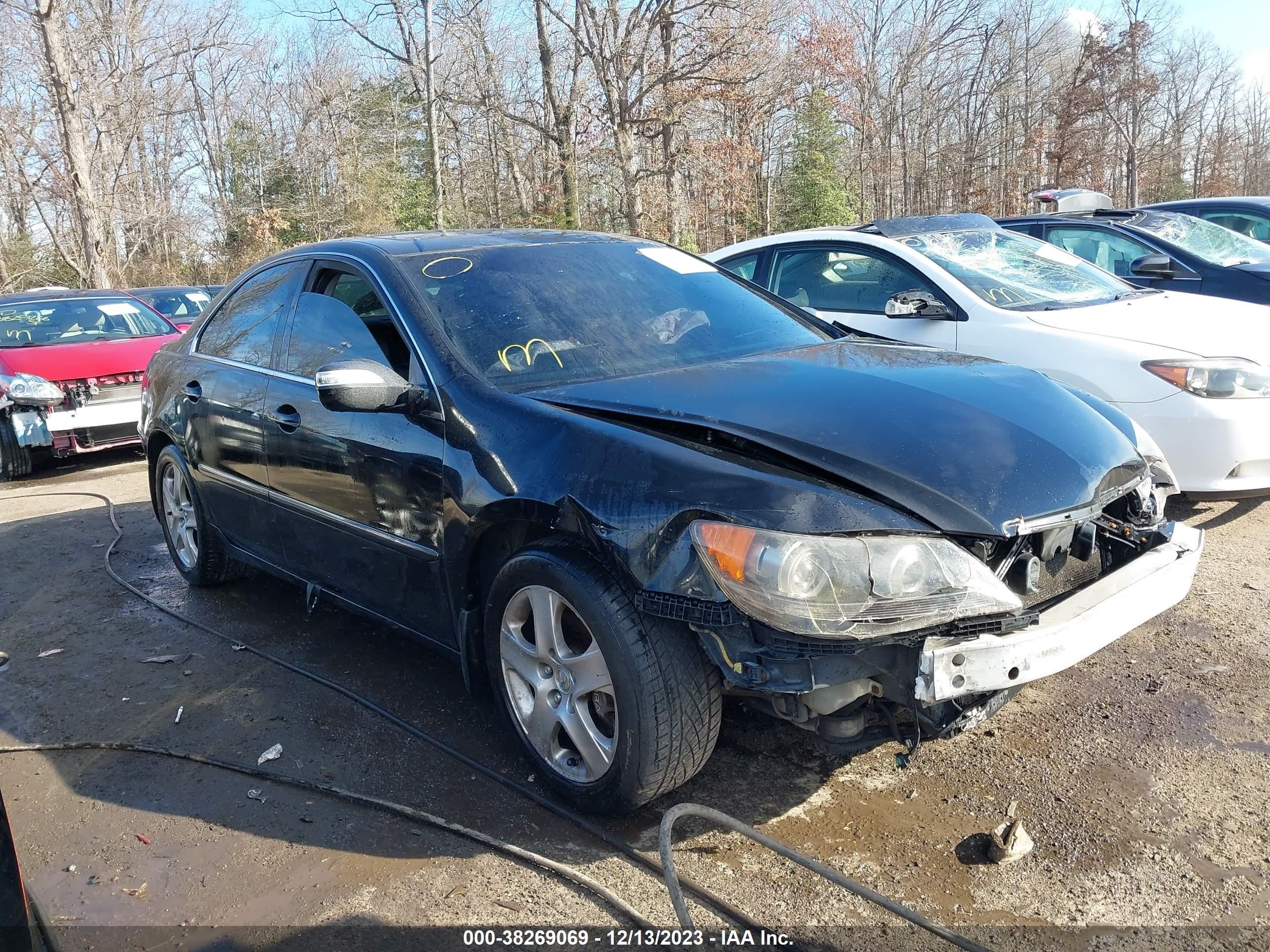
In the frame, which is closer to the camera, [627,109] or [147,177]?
[627,109]

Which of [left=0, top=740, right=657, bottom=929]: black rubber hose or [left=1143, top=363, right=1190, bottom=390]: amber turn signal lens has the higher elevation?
[left=1143, top=363, right=1190, bottom=390]: amber turn signal lens

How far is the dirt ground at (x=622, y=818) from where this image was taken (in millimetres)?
2387

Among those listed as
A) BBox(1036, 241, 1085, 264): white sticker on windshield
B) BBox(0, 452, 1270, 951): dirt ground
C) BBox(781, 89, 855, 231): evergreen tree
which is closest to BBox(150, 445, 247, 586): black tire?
BBox(0, 452, 1270, 951): dirt ground

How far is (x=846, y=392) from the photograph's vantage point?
2.84 metres

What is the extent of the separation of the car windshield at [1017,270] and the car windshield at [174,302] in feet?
43.4

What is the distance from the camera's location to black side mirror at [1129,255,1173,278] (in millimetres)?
6996

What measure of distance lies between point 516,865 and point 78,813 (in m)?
1.46

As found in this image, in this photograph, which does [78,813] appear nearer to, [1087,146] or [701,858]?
[701,858]

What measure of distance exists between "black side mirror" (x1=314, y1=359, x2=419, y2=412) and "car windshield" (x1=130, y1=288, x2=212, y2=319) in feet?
47.1

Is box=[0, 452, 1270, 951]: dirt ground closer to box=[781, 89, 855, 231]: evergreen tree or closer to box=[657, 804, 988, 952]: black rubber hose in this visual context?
box=[657, 804, 988, 952]: black rubber hose

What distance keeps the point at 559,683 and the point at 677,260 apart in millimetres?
1978

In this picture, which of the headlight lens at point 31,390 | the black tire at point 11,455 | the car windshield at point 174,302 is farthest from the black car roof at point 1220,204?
the car windshield at point 174,302

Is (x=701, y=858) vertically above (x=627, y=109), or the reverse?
(x=627, y=109)

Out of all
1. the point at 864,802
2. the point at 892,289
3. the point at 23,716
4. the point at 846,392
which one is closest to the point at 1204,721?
the point at 864,802
